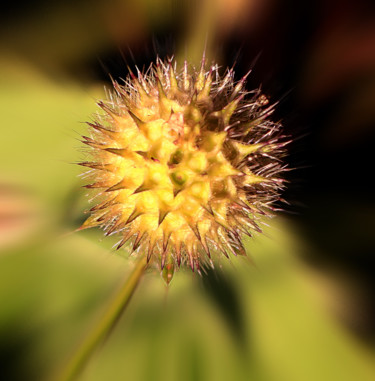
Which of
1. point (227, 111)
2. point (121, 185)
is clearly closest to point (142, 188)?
point (121, 185)

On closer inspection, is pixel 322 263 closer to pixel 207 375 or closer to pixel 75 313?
pixel 207 375

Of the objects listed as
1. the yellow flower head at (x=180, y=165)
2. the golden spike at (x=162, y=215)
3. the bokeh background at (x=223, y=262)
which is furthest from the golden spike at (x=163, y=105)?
the bokeh background at (x=223, y=262)

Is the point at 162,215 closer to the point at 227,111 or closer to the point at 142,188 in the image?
the point at 142,188

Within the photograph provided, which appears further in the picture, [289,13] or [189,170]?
[289,13]

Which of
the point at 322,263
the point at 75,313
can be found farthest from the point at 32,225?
the point at 322,263

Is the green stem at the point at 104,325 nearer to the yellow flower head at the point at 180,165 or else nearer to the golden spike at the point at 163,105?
the yellow flower head at the point at 180,165

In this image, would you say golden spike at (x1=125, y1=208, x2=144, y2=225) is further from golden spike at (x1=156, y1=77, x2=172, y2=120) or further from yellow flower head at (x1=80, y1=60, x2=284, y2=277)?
golden spike at (x1=156, y1=77, x2=172, y2=120)
